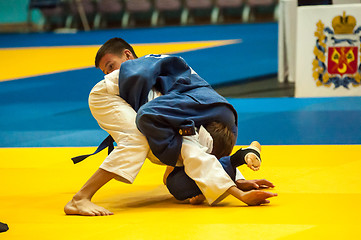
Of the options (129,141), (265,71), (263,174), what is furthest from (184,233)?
(265,71)

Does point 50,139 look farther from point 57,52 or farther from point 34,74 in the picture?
point 57,52

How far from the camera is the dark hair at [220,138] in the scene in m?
3.06

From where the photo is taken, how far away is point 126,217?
2.87m

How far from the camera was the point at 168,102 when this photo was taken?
2.98 m

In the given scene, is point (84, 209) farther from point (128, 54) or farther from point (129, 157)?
point (128, 54)

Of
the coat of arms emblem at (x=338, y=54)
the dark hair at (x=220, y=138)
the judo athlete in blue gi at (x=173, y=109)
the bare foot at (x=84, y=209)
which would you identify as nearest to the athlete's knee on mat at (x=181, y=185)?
the judo athlete in blue gi at (x=173, y=109)

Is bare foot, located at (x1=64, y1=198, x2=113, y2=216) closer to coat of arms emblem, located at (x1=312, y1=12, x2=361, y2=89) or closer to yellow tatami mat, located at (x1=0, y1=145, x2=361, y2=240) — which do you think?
yellow tatami mat, located at (x1=0, y1=145, x2=361, y2=240)

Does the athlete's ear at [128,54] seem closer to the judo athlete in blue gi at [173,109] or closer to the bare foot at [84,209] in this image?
the judo athlete in blue gi at [173,109]

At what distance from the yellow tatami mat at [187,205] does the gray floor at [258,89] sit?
2.69 m

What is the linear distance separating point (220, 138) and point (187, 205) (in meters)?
0.38

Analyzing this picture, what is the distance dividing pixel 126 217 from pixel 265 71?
21.1 ft

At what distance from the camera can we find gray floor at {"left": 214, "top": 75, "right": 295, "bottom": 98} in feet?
22.9

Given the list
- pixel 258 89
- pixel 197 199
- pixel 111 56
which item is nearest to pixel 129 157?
pixel 197 199

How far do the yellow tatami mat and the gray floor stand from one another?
2.69 meters
